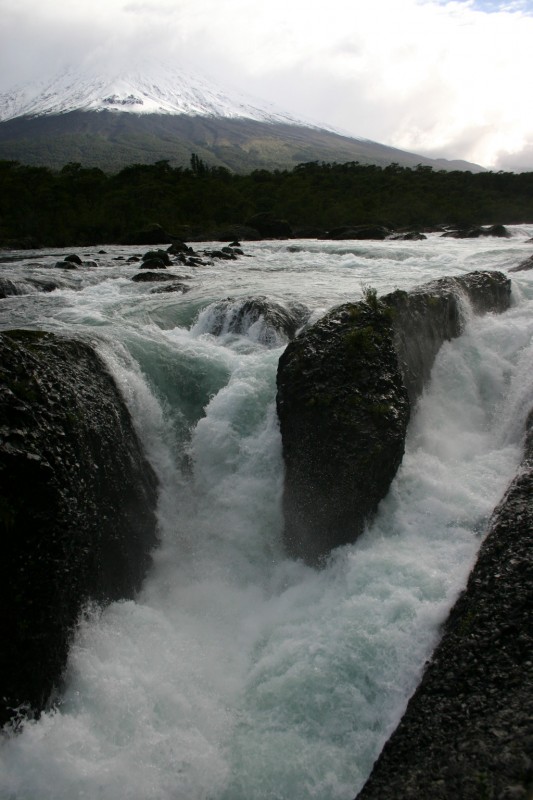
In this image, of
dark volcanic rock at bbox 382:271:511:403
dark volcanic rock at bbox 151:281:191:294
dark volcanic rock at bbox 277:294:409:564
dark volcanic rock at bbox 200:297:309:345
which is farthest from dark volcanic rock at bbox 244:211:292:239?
dark volcanic rock at bbox 277:294:409:564

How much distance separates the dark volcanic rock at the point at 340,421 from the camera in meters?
7.32

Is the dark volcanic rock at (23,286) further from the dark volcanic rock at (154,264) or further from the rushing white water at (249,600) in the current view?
the rushing white water at (249,600)

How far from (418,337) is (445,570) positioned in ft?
17.1

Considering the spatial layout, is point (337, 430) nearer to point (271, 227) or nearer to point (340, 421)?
point (340, 421)

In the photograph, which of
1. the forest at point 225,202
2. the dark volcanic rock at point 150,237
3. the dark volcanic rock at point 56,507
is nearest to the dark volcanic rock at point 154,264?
the dark volcanic rock at point 56,507

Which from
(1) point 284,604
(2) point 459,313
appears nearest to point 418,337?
(2) point 459,313

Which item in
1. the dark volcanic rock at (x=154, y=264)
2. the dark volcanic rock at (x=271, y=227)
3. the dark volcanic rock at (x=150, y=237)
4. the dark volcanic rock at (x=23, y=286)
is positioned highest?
the dark volcanic rock at (x=271, y=227)

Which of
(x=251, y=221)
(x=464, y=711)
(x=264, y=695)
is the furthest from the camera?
(x=251, y=221)

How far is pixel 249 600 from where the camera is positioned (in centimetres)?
706

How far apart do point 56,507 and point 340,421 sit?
395 cm

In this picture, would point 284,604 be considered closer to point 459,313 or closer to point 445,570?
point 445,570

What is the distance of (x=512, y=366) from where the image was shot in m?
10.7

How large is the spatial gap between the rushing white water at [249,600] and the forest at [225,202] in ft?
108

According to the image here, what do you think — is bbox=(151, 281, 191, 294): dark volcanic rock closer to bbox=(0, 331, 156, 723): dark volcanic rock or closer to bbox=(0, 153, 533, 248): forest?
bbox=(0, 331, 156, 723): dark volcanic rock
